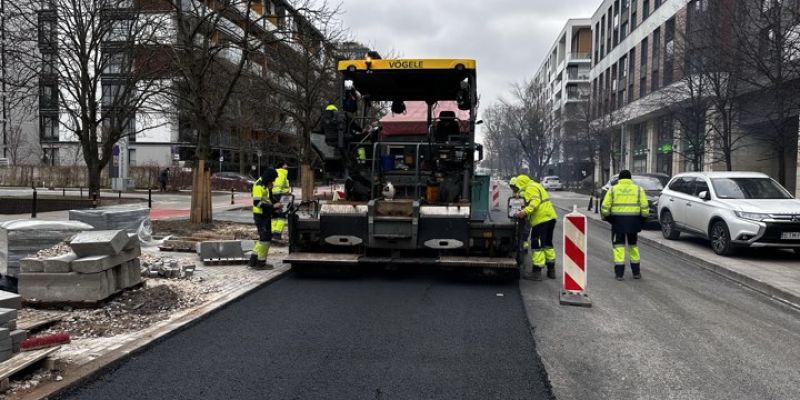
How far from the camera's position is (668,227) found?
13750mm

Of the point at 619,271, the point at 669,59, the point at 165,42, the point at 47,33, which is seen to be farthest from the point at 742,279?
the point at 47,33

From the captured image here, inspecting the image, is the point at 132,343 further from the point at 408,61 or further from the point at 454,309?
the point at 408,61

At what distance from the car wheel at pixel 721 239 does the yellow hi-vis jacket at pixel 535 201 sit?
4.78 m

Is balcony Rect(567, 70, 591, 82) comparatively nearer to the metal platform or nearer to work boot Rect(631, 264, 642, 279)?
work boot Rect(631, 264, 642, 279)

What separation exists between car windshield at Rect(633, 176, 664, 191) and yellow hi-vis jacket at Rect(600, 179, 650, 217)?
932 centimetres

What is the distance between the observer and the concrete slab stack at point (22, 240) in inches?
257

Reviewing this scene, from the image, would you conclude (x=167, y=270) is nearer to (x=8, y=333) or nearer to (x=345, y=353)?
(x=8, y=333)

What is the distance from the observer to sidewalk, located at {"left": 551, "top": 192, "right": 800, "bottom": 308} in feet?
26.1

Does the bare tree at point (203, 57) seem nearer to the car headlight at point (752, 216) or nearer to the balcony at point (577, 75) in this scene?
the car headlight at point (752, 216)

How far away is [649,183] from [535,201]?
10.9 metres

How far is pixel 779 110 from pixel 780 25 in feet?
6.96

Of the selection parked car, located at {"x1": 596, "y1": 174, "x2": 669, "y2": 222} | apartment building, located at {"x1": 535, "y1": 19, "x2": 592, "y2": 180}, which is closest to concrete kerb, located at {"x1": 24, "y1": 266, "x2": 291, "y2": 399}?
parked car, located at {"x1": 596, "y1": 174, "x2": 669, "y2": 222}

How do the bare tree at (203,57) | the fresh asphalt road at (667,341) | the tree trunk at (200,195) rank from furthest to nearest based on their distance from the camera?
the tree trunk at (200,195)
the bare tree at (203,57)
the fresh asphalt road at (667,341)

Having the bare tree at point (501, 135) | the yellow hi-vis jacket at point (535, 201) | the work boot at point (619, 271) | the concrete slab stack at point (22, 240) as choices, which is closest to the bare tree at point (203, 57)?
the concrete slab stack at point (22, 240)
